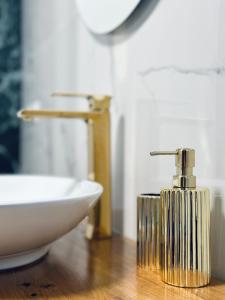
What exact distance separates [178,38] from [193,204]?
312mm

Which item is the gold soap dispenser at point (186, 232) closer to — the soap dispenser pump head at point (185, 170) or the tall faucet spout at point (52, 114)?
the soap dispenser pump head at point (185, 170)

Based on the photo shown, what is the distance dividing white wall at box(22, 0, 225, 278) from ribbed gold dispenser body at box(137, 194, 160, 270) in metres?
0.09

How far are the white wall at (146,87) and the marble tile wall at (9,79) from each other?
0.44 ft

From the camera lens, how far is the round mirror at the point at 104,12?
0.90m

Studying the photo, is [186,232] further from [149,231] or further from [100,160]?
[100,160]

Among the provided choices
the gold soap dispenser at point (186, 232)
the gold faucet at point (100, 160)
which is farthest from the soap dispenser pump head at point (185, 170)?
the gold faucet at point (100, 160)

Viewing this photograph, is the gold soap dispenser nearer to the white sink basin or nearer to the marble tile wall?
the white sink basin

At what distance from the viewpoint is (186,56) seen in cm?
72

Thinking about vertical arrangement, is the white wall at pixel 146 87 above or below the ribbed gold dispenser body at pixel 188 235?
above

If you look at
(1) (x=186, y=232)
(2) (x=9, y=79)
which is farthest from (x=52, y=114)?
(2) (x=9, y=79)

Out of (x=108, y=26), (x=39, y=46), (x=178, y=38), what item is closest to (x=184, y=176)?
(x=178, y=38)

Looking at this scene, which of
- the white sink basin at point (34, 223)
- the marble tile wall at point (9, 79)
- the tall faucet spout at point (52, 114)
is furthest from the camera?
the marble tile wall at point (9, 79)

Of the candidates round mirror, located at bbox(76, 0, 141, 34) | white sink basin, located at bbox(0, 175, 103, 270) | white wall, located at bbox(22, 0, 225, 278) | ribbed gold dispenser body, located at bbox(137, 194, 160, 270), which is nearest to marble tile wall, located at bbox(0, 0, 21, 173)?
white wall, located at bbox(22, 0, 225, 278)

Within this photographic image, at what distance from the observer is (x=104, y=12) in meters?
0.98
